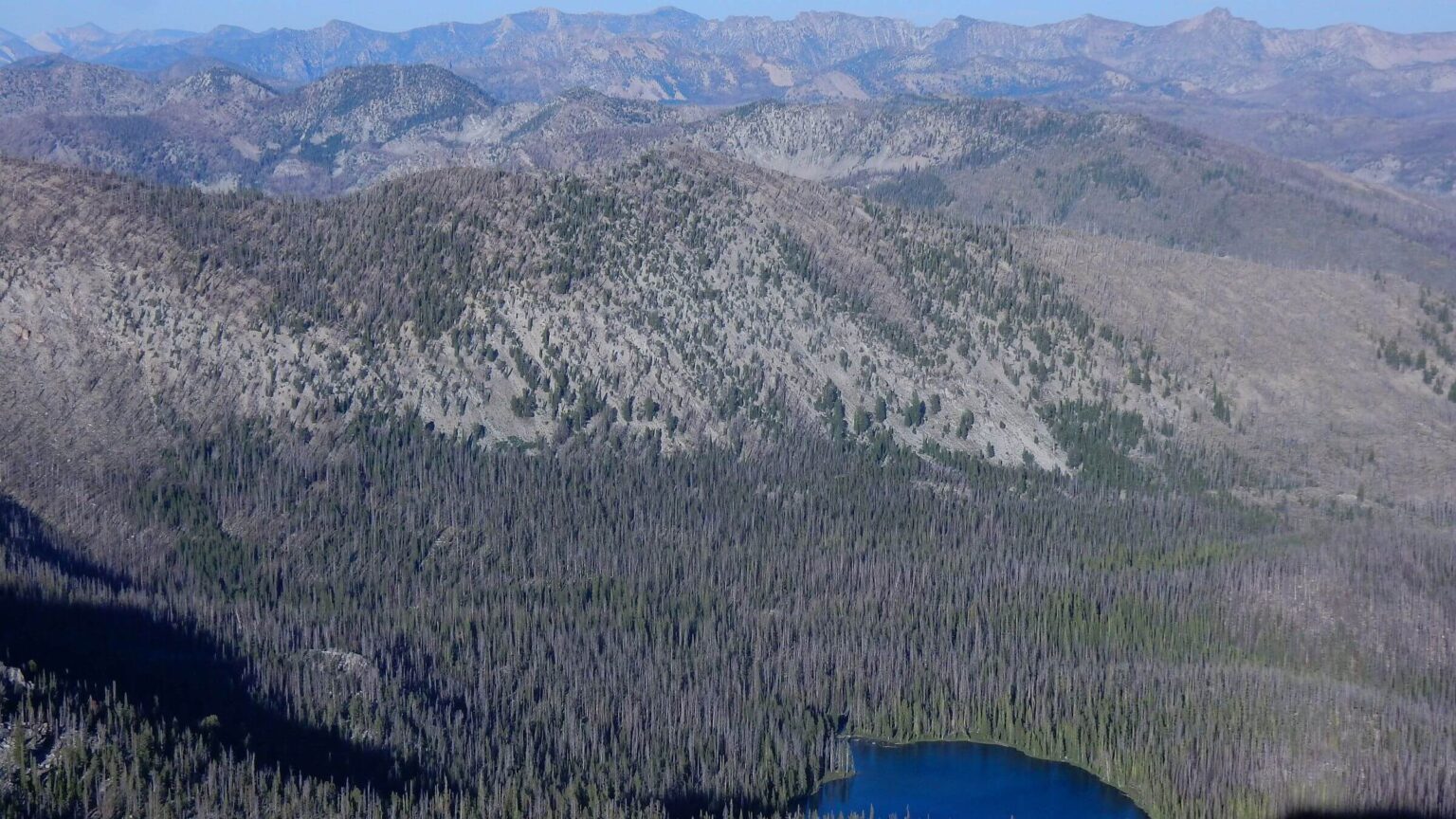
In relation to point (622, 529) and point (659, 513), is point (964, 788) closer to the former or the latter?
point (622, 529)

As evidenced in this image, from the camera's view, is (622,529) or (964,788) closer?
(964,788)

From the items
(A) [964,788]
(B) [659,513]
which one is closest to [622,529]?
(B) [659,513]

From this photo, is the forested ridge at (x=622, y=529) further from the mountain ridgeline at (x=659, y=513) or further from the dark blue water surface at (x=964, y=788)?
the dark blue water surface at (x=964, y=788)

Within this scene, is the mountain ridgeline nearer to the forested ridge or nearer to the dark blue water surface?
the forested ridge

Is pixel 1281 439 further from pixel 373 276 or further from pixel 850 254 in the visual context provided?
pixel 373 276

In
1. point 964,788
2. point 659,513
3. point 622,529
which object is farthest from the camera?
point 659,513

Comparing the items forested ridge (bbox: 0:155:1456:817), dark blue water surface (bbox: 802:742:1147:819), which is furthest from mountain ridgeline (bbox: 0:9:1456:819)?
dark blue water surface (bbox: 802:742:1147:819)
